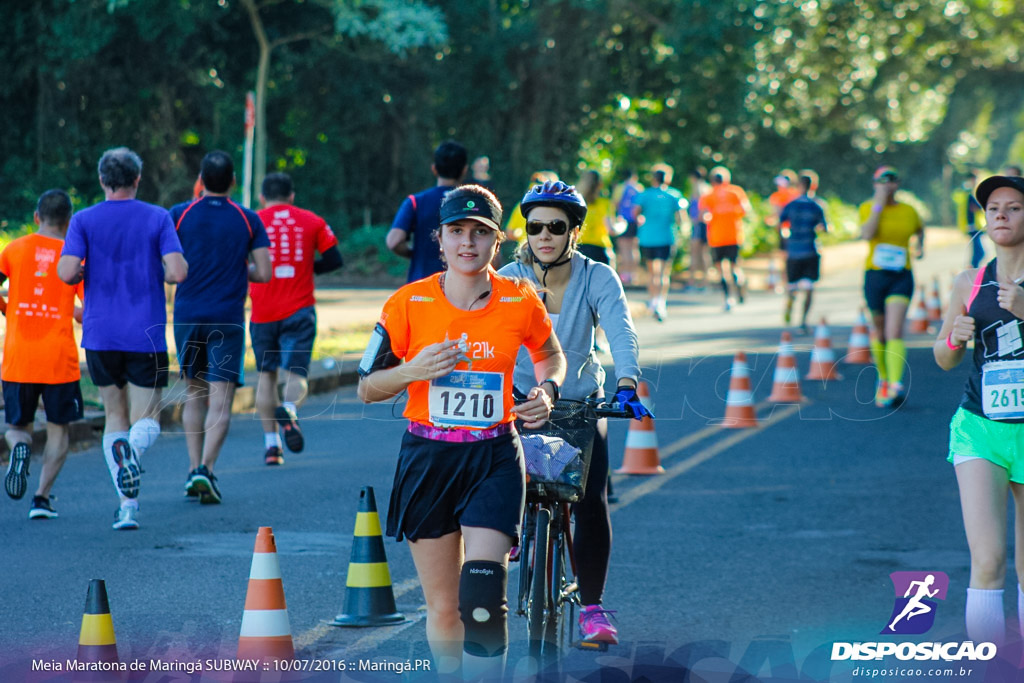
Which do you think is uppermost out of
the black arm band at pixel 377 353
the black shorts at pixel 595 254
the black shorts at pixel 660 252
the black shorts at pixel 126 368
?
the black shorts at pixel 660 252

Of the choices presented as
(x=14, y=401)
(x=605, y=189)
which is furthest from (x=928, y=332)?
(x=14, y=401)

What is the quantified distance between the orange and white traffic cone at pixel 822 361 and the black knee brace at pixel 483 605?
11.7 metres

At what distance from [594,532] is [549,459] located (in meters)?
0.76

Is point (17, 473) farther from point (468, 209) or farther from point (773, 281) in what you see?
point (773, 281)

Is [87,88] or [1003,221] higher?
[87,88]

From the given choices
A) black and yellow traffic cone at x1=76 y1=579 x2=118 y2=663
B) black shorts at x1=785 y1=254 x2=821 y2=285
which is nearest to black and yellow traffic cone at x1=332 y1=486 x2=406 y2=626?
black and yellow traffic cone at x1=76 y1=579 x2=118 y2=663

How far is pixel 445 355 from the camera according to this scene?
442 centimetres

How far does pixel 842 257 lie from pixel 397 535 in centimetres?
3627

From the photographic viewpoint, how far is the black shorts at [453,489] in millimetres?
4555

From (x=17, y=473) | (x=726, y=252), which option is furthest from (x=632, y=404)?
(x=726, y=252)

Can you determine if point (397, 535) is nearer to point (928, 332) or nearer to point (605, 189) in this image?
point (928, 332)

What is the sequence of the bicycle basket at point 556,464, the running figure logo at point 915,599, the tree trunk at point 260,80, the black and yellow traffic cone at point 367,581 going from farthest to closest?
1. the tree trunk at point 260,80
2. the running figure logo at point 915,599
3. the black and yellow traffic cone at point 367,581
4. the bicycle basket at point 556,464

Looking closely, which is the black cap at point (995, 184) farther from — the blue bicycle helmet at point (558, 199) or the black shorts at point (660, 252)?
the black shorts at point (660, 252)

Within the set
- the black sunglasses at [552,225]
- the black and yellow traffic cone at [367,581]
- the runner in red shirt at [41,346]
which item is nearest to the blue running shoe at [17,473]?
the runner in red shirt at [41,346]
